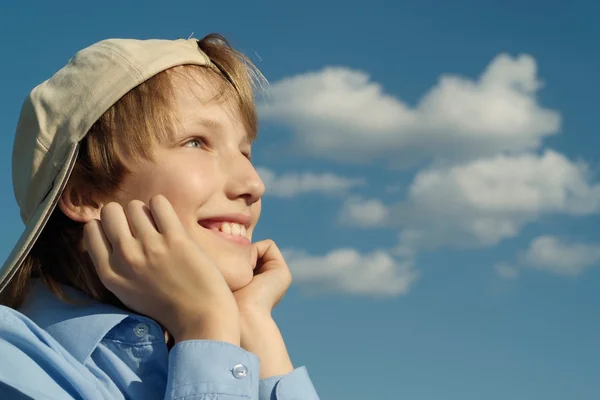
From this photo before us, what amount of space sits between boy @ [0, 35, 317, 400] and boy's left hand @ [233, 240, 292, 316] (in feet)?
0.04

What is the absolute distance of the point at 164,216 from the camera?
119 inches

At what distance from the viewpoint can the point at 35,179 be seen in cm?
334

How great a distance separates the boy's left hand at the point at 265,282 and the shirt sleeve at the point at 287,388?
0.33 metres

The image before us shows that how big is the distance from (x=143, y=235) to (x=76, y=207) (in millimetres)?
472

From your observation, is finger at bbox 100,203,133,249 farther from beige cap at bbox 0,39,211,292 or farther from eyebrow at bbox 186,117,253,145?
eyebrow at bbox 186,117,253,145

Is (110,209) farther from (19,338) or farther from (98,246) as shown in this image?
(19,338)

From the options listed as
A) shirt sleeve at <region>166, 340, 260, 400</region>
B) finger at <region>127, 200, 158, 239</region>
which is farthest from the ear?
shirt sleeve at <region>166, 340, 260, 400</region>

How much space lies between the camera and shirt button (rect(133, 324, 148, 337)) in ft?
9.82

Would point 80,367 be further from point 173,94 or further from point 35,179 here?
point 173,94

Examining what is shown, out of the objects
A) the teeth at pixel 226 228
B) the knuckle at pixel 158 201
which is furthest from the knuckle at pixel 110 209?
the teeth at pixel 226 228

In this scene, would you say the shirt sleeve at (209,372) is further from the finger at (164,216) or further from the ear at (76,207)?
the ear at (76,207)

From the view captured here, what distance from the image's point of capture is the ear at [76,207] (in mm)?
3311

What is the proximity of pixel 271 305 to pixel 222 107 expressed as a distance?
2.96 feet

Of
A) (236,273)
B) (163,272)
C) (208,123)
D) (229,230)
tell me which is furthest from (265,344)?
(208,123)
